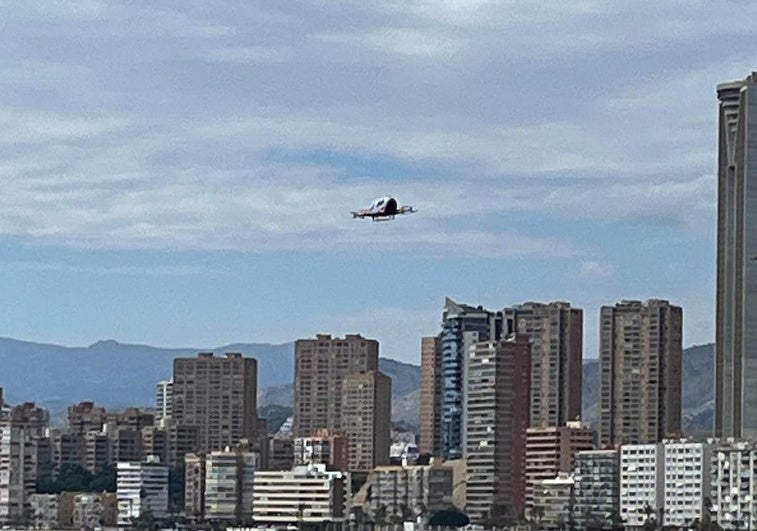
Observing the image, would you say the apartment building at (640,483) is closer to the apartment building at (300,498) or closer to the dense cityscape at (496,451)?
the dense cityscape at (496,451)

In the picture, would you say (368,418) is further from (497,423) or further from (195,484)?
(497,423)

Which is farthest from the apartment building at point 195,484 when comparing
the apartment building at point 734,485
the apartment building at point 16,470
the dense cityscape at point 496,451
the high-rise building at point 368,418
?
the apartment building at point 734,485

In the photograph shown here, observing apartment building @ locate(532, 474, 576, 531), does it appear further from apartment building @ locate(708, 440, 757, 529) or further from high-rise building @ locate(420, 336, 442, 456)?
high-rise building @ locate(420, 336, 442, 456)

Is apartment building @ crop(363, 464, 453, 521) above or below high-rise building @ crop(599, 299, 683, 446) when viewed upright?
below

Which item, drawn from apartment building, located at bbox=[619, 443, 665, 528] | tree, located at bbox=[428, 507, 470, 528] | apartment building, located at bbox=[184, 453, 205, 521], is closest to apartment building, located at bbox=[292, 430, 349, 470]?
apartment building, located at bbox=[184, 453, 205, 521]

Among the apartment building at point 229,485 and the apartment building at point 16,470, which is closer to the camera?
the apartment building at point 229,485

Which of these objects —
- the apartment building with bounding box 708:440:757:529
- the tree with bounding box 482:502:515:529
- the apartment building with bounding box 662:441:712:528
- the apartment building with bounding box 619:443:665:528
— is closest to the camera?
the apartment building with bounding box 708:440:757:529
